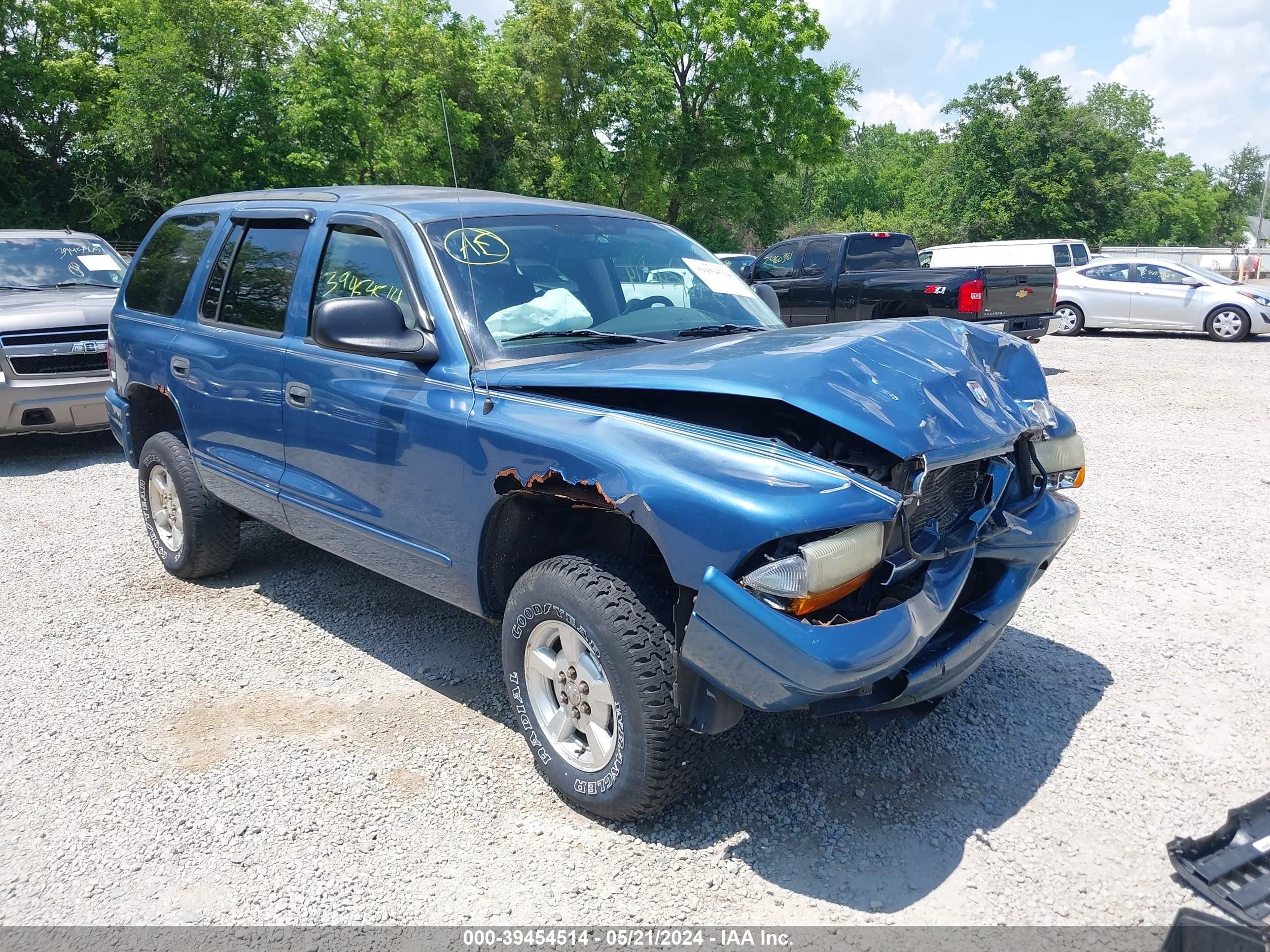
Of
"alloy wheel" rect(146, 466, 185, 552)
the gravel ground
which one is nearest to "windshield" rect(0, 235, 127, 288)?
"alloy wheel" rect(146, 466, 185, 552)

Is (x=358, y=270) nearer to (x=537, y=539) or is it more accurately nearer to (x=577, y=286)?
(x=577, y=286)

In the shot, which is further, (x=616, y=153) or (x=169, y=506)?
(x=616, y=153)

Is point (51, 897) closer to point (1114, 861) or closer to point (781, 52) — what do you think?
point (1114, 861)

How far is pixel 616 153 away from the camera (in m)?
33.1

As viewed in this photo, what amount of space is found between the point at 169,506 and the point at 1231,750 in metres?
5.25

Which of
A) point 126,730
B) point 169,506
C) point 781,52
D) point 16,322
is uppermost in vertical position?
point 781,52

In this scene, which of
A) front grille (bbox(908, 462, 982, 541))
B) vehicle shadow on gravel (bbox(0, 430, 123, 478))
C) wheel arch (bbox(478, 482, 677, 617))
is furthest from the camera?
vehicle shadow on gravel (bbox(0, 430, 123, 478))

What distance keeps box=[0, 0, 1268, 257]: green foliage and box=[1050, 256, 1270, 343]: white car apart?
11996 millimetres

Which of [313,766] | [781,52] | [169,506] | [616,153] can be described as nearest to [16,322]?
[169,506]

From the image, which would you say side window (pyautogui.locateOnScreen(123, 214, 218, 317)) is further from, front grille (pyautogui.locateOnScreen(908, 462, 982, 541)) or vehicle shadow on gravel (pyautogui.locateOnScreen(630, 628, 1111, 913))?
front grille (pyautogui.locateOnScreen(908, 462, 982, 541))

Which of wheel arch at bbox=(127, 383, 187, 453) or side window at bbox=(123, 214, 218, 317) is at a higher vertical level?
side window at bbox=(123, 214, 218, 317)

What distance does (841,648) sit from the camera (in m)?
2.43

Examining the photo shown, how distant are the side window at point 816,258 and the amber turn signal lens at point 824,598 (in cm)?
1104

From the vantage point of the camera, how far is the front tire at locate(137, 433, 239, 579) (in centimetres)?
495
